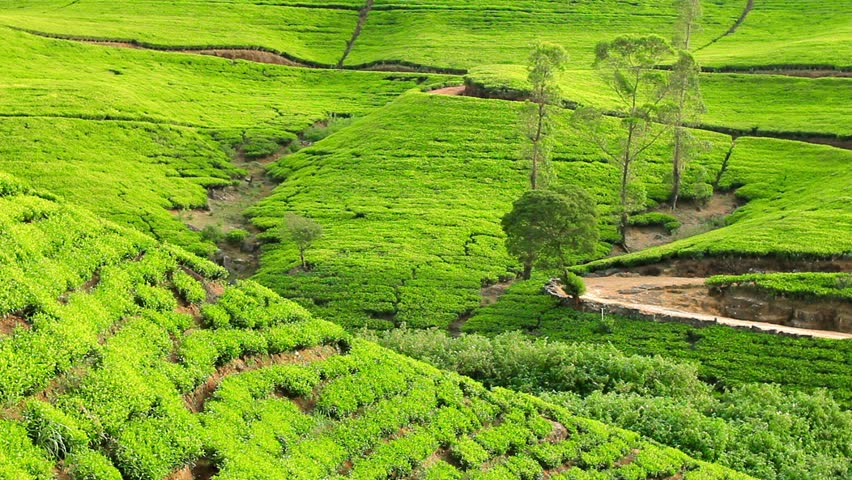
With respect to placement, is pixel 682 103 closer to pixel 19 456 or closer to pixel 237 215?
pixel 237 215

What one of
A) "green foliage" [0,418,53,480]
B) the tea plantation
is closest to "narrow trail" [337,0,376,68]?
the tea plantation

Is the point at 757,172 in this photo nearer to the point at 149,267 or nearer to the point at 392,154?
the point at 392,154

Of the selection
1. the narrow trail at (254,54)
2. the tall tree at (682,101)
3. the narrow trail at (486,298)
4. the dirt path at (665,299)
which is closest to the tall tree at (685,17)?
the narrow trail at (254,54)

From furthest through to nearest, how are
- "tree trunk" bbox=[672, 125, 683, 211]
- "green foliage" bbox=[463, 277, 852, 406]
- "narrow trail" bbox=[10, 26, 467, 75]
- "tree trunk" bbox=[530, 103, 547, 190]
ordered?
1. "narrow trail" bbox=[10, 26, 467, 75]
2. "tree trunk" bbox=[672, 125, 683, 211]
3. "tree trunk" bbox=[530, 103, 547, 190]
4. "green foliage" bbox=[463, 277, 852, 406]

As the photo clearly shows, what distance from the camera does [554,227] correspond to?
46.0 meters

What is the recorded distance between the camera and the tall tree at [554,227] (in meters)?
45.8

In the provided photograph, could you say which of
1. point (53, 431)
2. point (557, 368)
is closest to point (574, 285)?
point (557, 368)

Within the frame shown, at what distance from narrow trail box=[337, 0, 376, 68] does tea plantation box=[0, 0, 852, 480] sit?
0.90 metres

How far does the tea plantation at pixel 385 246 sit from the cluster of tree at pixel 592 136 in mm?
1244

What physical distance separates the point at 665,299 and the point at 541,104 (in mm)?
18548

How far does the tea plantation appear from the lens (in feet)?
58.5

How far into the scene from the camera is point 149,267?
21047 millimetres

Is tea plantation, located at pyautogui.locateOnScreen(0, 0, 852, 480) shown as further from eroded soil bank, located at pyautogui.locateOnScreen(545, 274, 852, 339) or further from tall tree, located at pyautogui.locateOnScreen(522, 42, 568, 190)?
tall tree, located at pyautogui.locateOnScreen(522, 42, 568, 190)

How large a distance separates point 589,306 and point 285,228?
20.3 m
